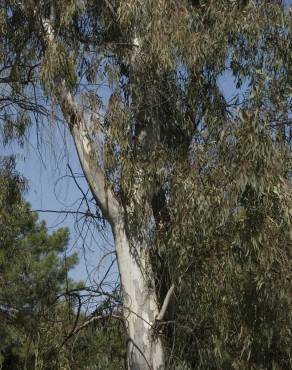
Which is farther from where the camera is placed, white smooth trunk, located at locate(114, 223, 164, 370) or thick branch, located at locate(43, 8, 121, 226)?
thick branch, located at locate(43, 8, 121, 226)

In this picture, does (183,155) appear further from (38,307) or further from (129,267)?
(38,307)

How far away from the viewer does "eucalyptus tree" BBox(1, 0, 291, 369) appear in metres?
6.24

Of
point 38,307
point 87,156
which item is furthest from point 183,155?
point 38,307

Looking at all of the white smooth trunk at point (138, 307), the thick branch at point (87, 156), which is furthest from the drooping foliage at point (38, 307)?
the thick branch at point (87, 156)

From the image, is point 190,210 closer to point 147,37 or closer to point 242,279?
point 242,279

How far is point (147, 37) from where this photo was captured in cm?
702

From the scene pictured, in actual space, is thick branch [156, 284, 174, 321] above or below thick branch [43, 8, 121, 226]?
below

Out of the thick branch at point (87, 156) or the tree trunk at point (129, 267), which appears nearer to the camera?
the tree trunk at point (129, 267)

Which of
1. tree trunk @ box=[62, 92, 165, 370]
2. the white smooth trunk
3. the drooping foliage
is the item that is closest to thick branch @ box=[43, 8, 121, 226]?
tree trunk @ box=[62, 92, 165, 370]

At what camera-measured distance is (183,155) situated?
7.02m

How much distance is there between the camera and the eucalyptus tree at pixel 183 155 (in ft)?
20.5

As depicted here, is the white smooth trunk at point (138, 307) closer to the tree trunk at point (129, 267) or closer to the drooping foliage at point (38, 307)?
the tree trunk at point (129, 267)

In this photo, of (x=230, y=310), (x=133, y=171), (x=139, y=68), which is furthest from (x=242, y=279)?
(x=139, y=68)

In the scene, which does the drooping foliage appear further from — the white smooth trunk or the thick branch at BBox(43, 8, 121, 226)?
the thick branch at BBox(43, 8, 121, 226)
